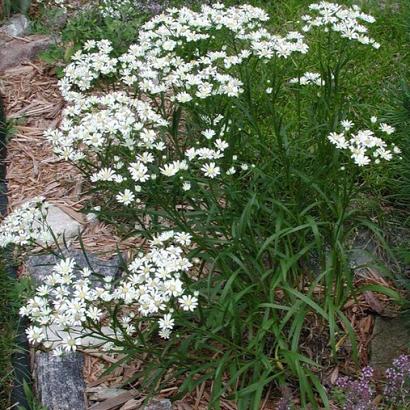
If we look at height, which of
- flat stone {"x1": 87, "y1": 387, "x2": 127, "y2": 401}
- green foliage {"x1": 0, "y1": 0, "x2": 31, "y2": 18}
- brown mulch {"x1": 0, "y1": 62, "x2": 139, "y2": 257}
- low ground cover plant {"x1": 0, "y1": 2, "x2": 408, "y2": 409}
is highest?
low ground cover plant {"x1": 0, "y1": 2, "x2": 408, "y2": 409}

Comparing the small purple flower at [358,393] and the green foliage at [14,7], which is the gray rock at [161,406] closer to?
the small purple flower at [358,393]

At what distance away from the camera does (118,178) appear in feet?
8.66

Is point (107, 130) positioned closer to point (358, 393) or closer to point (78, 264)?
point (78, 264)

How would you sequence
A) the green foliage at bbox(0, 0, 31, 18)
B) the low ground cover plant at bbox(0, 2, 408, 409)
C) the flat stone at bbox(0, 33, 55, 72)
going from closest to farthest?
the low ground cover plant at bbox(0, 2, 408, 409) → the flat stone at bbox(0, 33, 55, 72) → the green foliage at bbox(0, 0, 31, 18)

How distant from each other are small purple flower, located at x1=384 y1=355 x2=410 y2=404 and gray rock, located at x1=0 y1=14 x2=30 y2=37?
3987 millimetres

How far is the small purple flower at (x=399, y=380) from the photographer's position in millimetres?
2664

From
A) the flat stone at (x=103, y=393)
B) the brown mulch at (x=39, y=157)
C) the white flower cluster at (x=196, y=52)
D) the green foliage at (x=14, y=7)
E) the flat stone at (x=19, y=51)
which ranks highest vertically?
the white flower cluster at (x=196, y=52)

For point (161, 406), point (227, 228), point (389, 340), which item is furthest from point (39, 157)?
point (389, 340)

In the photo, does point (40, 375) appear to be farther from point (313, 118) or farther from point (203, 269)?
point (313, 118)

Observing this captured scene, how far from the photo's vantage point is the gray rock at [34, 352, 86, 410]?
9.77 ft

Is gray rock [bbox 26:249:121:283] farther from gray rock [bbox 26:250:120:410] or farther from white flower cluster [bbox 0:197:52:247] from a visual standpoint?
white flower cluster [bbox 0:197:52:247]

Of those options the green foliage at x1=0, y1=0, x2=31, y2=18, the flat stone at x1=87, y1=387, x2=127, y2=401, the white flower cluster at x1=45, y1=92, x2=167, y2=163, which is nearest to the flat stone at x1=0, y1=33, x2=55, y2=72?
the green foliage at x1=0, y1=0, x2=31, y2=18

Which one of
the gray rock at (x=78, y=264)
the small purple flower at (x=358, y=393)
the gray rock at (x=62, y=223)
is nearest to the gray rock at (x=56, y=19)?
the gray rock at (x=62, y=223)

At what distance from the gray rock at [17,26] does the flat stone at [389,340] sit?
3665mm
